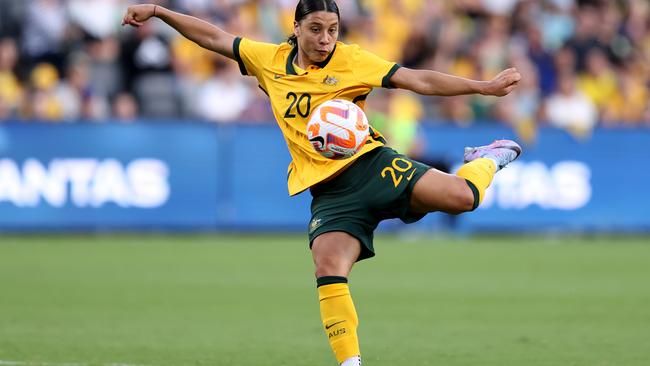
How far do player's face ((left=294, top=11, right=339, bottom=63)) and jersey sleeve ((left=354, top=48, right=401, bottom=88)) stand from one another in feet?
0.63

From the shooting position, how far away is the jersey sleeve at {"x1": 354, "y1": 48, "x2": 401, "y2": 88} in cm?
699

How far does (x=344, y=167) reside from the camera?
7070 millimetres

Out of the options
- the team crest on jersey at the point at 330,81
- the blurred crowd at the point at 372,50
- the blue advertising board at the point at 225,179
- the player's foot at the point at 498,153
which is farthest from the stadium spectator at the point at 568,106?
the team crest on jersey at the point at 330,81

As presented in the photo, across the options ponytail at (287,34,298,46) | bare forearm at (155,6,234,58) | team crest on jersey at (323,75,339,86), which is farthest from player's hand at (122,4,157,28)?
team crest on jersey at (323,75,339,86)

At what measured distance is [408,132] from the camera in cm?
1858

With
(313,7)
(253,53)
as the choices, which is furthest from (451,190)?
(253,53)

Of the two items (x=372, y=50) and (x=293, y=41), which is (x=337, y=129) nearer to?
(x=293, y=41)

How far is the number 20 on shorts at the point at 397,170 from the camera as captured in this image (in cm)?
707

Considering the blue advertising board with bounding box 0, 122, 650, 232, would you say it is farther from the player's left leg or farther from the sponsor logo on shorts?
the player's left leg

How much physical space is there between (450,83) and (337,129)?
0.72 meters

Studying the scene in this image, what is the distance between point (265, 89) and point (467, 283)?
20.6ft

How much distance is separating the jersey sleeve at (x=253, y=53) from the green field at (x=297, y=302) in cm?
199

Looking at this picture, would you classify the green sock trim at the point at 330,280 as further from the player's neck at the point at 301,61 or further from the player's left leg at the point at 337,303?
the player's neck at the point at 301,61

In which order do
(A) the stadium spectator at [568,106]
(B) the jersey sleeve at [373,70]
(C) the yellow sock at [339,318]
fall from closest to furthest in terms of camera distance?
(C) the yellow sock at [339,318]
(B) the jersey sleeve at [373,70]
(A) the stadium spectator at [568,106]
